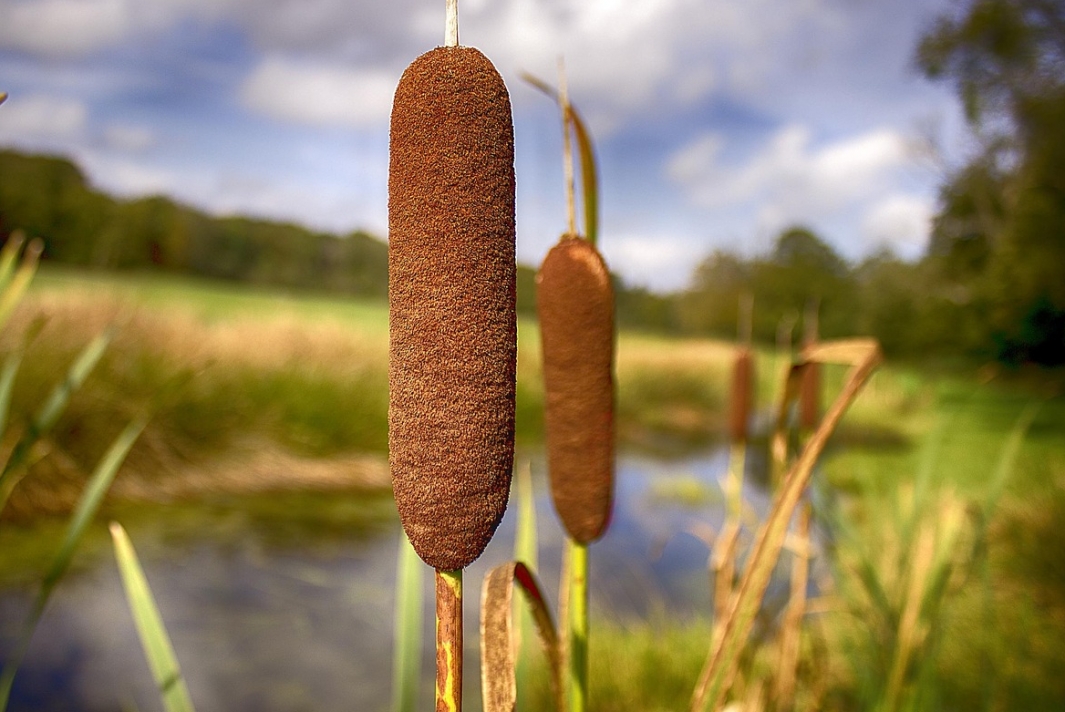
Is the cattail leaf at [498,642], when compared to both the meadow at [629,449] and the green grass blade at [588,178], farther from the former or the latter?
the meadow at [629,449]

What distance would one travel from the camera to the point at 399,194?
205mm

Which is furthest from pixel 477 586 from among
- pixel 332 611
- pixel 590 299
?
pixel 590 299

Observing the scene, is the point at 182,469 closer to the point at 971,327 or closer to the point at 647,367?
the point at 647,367

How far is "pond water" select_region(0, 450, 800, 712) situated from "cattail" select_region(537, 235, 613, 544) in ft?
3.25

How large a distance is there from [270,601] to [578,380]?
2361 millimetres

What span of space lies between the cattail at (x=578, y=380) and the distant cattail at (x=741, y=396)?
2.02 feet

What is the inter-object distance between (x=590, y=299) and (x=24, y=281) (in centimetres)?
51

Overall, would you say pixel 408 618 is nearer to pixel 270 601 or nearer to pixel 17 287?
pixel 17 287

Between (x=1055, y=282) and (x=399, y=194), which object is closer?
(x=399, y=194)

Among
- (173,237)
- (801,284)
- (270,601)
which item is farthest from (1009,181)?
(173,237)

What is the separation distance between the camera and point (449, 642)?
0.21m

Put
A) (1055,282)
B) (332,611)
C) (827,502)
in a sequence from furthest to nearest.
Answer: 1. (1055,282)
2. (332,611)
3. (827,502)

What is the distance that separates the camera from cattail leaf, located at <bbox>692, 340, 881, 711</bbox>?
382 mm

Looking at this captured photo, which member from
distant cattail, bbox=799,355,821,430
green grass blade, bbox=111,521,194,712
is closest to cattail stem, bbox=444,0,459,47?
green grass blade, bbox=111,521,194,712
